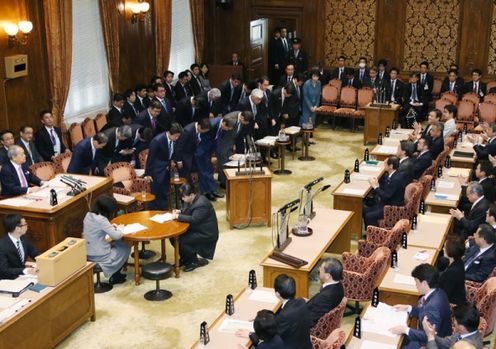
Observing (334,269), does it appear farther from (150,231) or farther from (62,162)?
(62,162)

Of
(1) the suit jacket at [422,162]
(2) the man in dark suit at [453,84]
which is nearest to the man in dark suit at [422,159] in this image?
(1) the suit jacket at [422,162]

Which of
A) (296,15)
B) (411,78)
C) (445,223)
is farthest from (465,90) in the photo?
(445,223)

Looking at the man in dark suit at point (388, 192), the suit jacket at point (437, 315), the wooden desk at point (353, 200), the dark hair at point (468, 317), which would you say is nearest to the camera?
the dark hair at point (468, 317)

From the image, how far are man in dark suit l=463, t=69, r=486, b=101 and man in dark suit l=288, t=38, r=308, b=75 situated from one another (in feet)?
14.2

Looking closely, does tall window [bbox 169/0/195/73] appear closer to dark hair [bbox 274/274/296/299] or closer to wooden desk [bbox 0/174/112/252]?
wooden desk [bbox 0/174/112/252]

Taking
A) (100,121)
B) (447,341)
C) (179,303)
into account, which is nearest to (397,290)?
(447,341)

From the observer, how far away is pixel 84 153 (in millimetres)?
11305

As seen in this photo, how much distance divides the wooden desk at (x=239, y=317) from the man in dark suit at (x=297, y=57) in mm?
12633

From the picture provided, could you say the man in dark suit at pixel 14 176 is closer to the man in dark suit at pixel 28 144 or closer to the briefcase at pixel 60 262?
the man in dark suit at pixel 28 144

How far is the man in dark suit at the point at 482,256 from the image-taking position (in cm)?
815

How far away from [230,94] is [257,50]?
4.03 m

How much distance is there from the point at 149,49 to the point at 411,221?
9035 millimetres

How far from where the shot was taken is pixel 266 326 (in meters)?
6.07

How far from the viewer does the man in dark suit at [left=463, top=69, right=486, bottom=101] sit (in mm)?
17625
